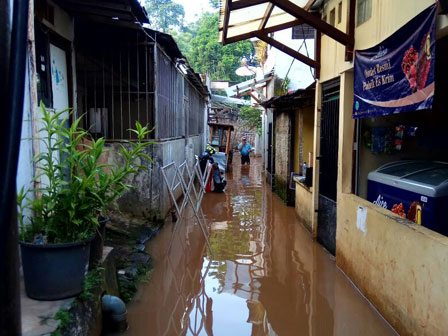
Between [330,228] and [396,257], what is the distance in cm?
252

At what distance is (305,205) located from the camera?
26.7 feet

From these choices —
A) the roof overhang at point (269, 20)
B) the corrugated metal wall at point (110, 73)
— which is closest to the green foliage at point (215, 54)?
Answer: the corrugated metal wall at point (110, 73)

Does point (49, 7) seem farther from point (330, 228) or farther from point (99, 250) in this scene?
point (330, 228)

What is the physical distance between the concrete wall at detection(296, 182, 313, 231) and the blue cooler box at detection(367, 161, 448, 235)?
81.9 inches

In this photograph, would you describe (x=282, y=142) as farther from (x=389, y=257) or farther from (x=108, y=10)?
(x=389, y=257)

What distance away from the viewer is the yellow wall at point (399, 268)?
3.18 meters

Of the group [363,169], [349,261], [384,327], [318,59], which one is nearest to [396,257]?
[384,327]

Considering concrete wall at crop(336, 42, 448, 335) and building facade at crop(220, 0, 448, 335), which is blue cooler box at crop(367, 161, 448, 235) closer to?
building facade at crop(220, 0, 448, 335)

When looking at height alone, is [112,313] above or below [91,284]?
below

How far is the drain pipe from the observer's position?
377 cm

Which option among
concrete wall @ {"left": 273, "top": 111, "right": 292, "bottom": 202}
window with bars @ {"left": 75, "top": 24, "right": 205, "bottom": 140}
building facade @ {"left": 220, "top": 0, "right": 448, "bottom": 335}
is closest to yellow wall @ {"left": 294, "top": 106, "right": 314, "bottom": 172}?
concrete wall @ {"left": 273, "top": 111, "right": 292, "bottom": 202}

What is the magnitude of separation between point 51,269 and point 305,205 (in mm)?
5905

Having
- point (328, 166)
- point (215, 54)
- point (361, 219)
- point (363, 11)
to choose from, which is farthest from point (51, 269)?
point (215, 54)

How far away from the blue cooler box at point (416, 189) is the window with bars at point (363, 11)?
199 cm
